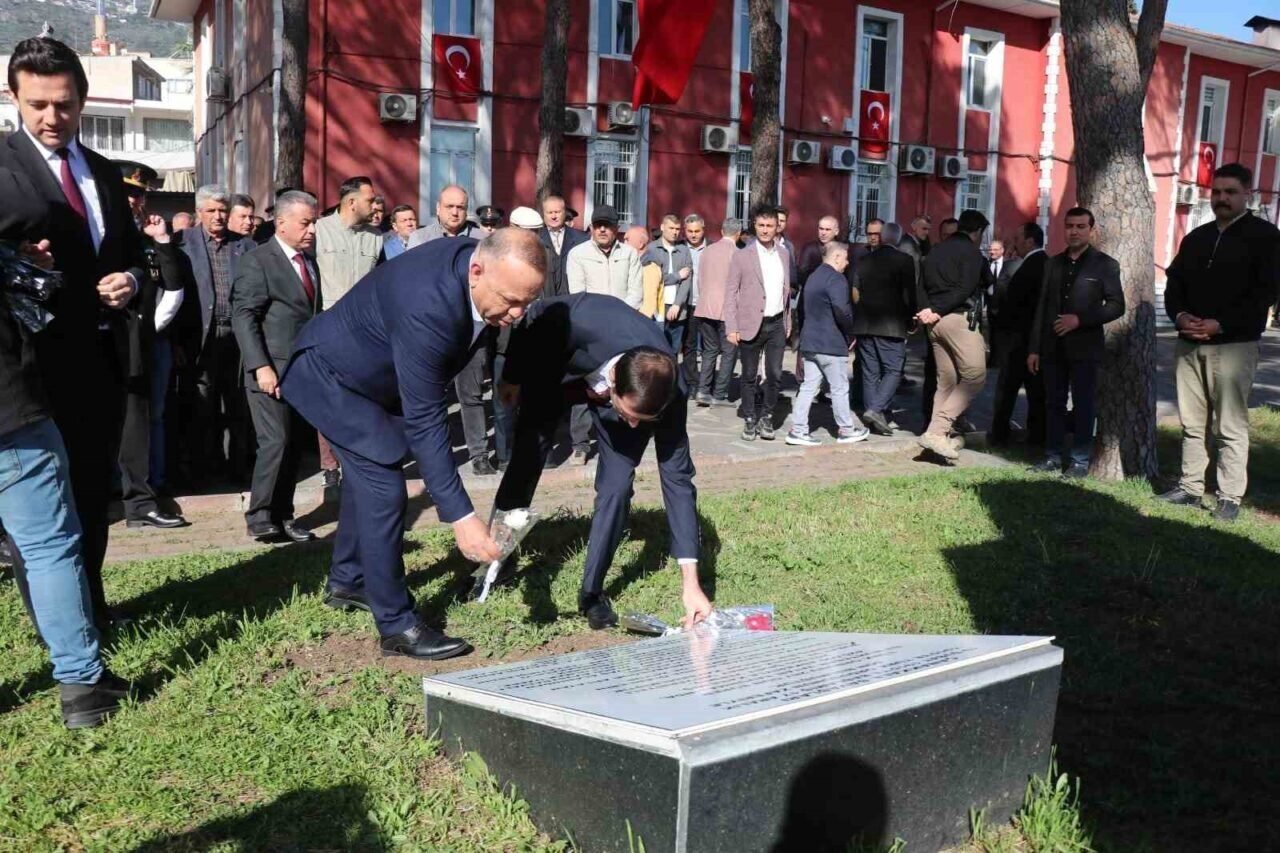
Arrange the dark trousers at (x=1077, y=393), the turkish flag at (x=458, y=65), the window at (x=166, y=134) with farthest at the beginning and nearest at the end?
the window at (x=166, y=134) → the turkish flag at (x=458, y=65) → the dark trousers at (x=1077, y=393)

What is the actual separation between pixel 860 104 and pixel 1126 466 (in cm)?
1936

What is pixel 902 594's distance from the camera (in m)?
6.13

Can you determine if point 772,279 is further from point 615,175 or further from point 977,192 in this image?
point 977,192

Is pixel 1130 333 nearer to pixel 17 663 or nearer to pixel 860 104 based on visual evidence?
pixel 17 663

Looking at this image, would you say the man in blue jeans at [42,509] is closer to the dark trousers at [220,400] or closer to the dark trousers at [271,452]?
the dark trousers at [271,452]

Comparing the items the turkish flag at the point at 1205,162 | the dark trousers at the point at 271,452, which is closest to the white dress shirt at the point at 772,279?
the dark trousers at the point at 271,452

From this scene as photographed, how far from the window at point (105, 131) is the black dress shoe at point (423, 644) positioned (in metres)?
73.5

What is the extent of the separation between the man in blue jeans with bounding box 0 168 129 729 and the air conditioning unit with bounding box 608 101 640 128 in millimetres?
19814

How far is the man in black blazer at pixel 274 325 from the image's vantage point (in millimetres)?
6930

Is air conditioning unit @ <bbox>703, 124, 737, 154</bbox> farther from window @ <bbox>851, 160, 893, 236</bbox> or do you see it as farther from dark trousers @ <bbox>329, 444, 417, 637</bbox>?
dark trousers @ <bbox>329, 444, 417, 637</bbox>

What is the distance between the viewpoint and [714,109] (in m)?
25.0

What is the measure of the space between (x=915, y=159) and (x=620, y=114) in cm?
813

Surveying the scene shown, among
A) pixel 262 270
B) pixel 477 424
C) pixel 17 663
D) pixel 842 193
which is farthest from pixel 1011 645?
pixel 842 193

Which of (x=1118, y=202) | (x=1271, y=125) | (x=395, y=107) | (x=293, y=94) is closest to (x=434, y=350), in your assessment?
(x=1118, y=202)
